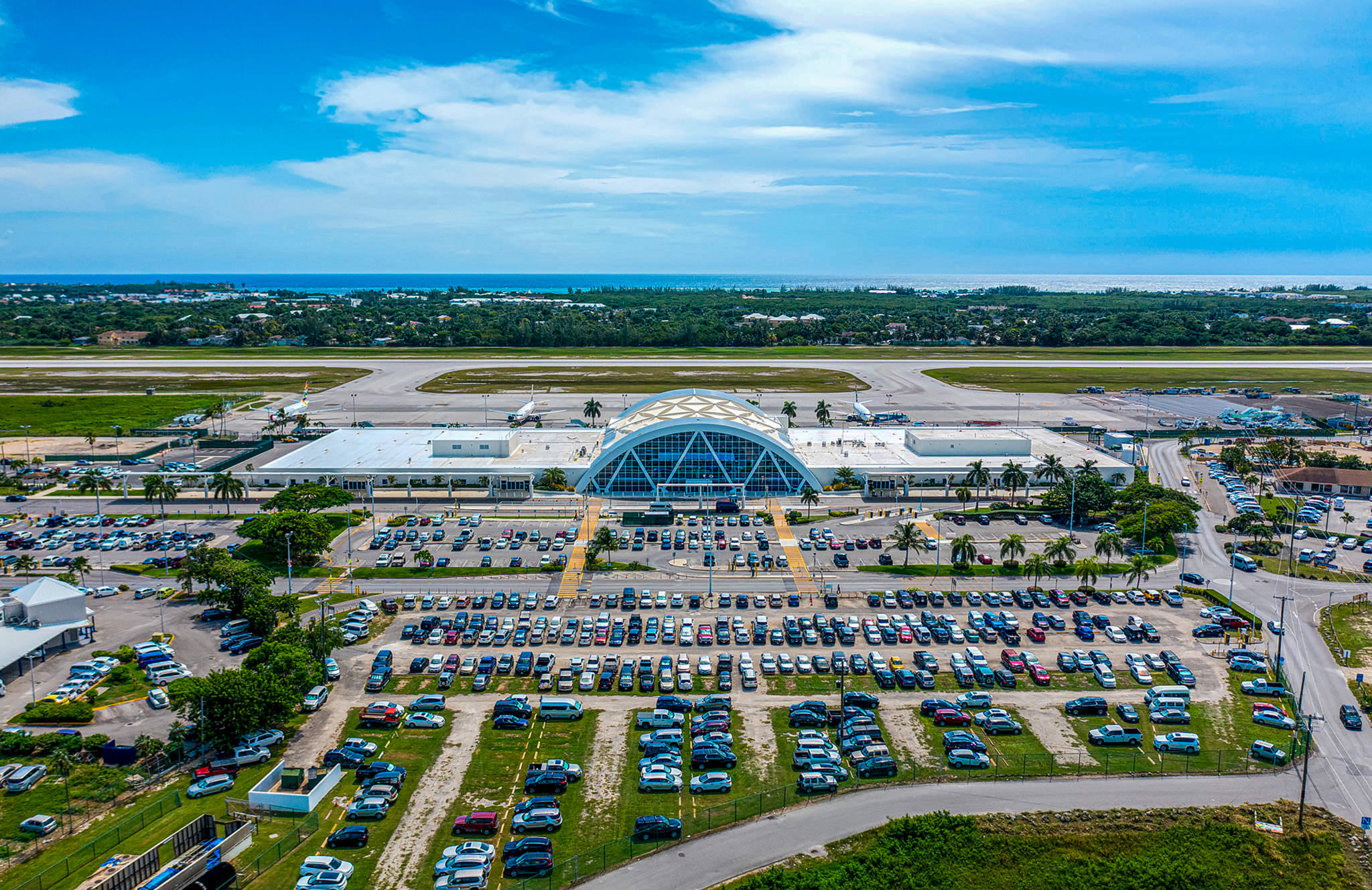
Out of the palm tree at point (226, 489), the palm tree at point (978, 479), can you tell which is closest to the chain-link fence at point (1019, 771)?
the palm tree at point (978, 479)

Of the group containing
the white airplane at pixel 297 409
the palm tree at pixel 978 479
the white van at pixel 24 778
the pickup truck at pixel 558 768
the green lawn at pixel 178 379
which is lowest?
→ the white van at pixel 24 778

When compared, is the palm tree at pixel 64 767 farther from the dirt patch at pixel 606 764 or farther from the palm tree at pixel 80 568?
the palm tree at pixel 80 568

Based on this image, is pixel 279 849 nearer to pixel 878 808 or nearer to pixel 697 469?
pixel 878 808

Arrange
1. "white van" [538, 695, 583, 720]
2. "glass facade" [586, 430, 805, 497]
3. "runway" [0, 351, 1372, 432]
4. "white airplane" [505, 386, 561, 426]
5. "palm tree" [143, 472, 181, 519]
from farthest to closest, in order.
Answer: "runway" [0, 351, 1372, 432]
"white airplane" [505, 386, 561, 426]
"glass facade" [586, 430, 805, 497]
"palm tree" [143, 472, 181, 519]
"white van" [538, 695, 583, 720]

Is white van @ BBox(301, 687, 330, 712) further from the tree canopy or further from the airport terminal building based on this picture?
the airport terminal building

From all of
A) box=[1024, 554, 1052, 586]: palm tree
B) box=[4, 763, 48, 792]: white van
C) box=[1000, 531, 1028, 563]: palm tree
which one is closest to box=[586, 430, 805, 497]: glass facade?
box=[1000, 531, 1028, 563]: palm tree

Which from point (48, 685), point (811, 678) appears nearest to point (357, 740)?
point (48, 685)

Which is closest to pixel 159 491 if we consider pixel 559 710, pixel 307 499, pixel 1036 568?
pixel 307 499
